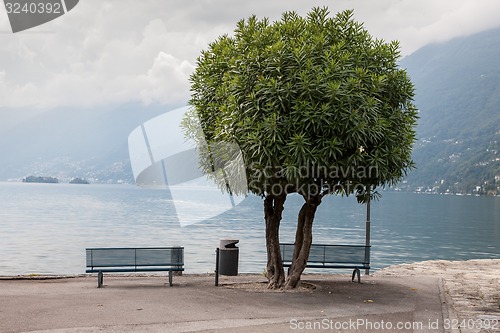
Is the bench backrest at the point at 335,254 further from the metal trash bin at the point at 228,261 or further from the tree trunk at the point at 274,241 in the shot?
the metal trash bin at the point at 228,261

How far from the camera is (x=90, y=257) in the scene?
15.8 metres

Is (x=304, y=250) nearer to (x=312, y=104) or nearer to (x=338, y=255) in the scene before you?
(x=338, y=255)

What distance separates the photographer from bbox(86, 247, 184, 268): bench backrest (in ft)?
52.0

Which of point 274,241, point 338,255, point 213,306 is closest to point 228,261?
point 274,241

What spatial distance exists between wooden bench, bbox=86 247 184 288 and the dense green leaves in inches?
108

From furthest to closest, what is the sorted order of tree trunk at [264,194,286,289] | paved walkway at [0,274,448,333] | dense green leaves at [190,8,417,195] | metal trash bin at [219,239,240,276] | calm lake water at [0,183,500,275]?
calm lake water at [0,183,500,275], metal trash bin at [219,239,240,276], tree trunk at [264,194,286,289], dense green leaves at [190,8,417,195], paved walkway at [0,274,448,333]

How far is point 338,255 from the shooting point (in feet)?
57.7

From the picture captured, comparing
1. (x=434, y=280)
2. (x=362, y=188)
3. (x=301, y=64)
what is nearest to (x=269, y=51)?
(x=301, y=64)

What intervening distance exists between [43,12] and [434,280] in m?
12.5

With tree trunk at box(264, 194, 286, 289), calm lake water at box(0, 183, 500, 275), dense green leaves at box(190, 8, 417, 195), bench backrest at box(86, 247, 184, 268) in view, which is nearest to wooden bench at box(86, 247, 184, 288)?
bench backrest at box(86, 247, 184, 268)

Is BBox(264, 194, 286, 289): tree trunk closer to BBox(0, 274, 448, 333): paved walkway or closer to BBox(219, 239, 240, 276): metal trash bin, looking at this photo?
BBox(0, 274, 448, 333): paved walkway

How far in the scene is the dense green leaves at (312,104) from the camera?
1402cm

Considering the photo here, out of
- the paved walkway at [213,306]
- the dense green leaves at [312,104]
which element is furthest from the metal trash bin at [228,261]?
the dense green leaves at [312,104]

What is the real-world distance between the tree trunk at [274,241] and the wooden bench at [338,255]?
57 cm
